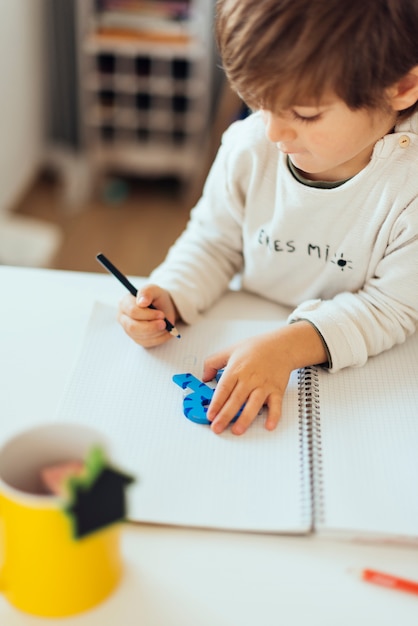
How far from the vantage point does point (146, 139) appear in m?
2.47

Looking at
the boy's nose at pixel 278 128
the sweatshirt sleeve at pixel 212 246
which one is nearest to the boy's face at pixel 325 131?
the boy's nose at pixel 278 128

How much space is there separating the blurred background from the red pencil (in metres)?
1.58

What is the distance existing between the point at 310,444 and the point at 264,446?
0.13 feet

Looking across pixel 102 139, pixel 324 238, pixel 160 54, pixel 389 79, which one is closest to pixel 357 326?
pixel 324 238

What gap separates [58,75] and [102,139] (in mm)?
248

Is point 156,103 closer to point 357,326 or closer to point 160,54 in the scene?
point 160,54

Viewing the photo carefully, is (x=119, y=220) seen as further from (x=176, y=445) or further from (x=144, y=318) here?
(x=176, y=445)

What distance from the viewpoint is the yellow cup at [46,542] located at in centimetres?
46

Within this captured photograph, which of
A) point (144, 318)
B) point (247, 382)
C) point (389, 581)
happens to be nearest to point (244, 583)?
point (389, 581)

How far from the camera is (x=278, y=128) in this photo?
0.68 metres

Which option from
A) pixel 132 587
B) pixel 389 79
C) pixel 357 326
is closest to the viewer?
pixel 132 587

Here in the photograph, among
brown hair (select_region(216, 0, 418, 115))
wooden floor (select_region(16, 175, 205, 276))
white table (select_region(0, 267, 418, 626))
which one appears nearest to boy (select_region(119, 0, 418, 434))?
brown hair (select_region(216, 0, 418, 115))

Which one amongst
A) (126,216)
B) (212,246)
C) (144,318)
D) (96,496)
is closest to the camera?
(96,496)

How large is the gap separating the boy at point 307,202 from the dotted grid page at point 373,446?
0.03 m
